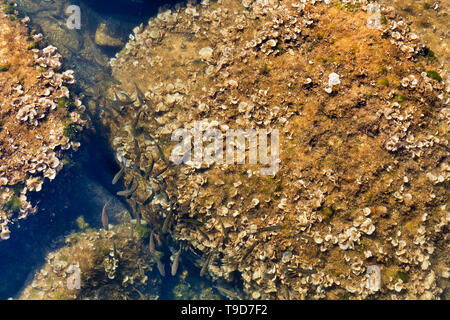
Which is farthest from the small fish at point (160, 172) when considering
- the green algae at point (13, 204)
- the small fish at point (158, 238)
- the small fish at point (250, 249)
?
the green algae at point (13, 204)

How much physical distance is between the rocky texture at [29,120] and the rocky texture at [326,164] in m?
2.52

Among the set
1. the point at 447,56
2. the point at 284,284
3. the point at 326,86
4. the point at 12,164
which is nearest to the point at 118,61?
the point at 12,164

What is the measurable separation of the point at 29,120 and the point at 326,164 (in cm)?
555

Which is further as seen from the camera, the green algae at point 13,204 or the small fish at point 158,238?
the small fish at point 158,238

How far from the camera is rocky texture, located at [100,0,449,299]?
3.71m

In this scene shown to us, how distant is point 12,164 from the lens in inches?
197

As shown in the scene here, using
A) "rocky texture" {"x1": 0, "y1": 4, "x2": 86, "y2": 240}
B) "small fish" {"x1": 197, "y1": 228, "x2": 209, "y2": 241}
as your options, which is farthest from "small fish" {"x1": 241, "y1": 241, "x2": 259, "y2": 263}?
"rocky texture" {"x1": 0, "y1": 4, "x2": 86, "y2": 240}

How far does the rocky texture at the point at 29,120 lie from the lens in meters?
5.03

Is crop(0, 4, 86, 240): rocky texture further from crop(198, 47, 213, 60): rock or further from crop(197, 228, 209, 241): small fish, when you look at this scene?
crop(197, 228, 209, 241): small fish

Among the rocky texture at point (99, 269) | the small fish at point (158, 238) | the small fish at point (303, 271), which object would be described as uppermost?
the small fish at point (303, 271)

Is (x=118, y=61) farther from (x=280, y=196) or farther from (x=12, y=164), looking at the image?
(x=280, y=196)

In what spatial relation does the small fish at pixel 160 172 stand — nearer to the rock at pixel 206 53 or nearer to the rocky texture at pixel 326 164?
the rocky texture at pixel 326 164

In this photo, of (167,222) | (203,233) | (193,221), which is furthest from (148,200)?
(203,233)

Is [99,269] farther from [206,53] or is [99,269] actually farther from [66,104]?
[206,53]
